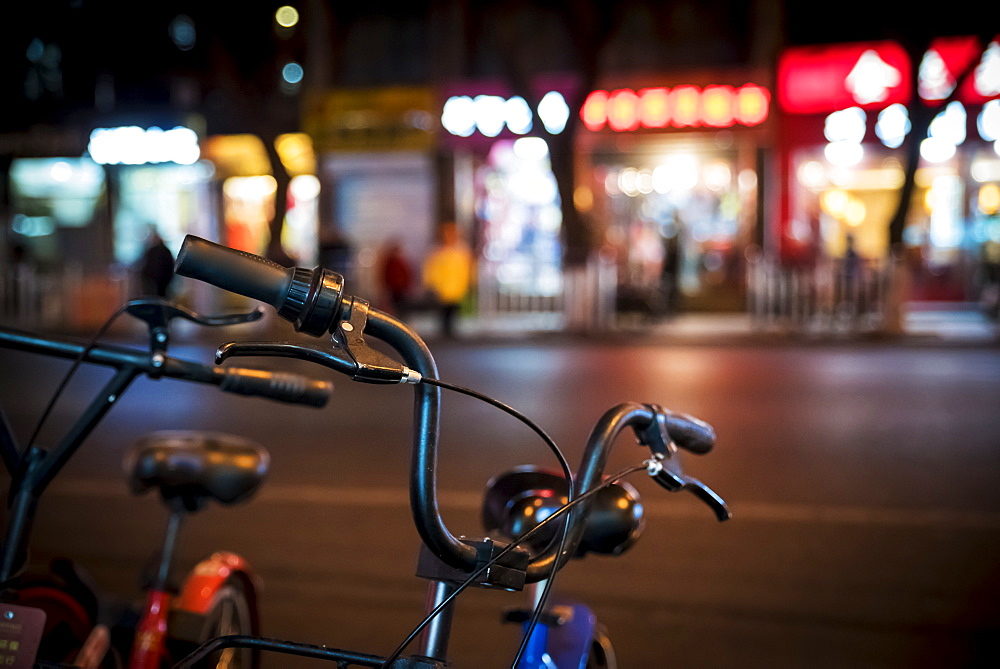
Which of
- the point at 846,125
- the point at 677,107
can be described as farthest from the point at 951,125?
the point at 677,107

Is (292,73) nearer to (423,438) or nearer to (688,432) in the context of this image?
(688,432)

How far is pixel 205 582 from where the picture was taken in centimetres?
256

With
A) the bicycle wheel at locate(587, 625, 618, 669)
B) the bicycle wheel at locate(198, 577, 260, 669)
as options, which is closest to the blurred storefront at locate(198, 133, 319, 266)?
the bicycle wheel at locate(198, 577, 260, 669)

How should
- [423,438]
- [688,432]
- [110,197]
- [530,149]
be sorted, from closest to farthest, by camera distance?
[423,438], [688,432], [530,149], [110,197]

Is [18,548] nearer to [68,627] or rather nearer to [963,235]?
[68,627]

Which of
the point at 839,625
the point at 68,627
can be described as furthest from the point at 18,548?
the point at 839,625

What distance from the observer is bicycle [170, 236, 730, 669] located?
1313 millimetres

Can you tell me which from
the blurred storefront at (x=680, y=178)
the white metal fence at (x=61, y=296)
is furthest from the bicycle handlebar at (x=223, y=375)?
the white metal fence at (x=61, y=296)

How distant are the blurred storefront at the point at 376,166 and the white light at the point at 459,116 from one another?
0.35 metres

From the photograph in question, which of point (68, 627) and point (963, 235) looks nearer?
point (68, 627)

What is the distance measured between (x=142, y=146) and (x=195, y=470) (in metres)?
23.3

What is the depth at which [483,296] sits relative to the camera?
713 inches

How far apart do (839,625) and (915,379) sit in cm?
772

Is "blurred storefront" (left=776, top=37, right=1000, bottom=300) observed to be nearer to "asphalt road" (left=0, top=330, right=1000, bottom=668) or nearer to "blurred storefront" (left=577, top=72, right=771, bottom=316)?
"blurred storefront" (left=577, top=72, right=771, bottom=316)
